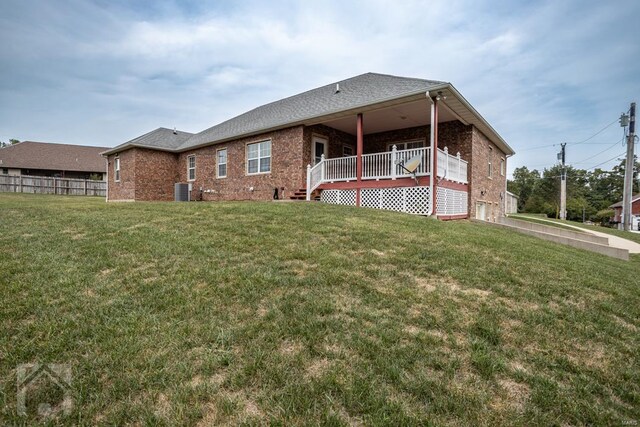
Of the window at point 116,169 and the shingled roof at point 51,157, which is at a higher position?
the shingled roof at point 51,157

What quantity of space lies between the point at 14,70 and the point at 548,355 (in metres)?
23.4

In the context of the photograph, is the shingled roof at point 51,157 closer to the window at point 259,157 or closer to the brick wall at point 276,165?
the brick wall at point 276,165

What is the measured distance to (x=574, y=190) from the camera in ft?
186

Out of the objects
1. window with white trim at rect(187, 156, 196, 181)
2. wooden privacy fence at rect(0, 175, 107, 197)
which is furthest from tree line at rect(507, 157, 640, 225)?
wooden privacy fence at rect(0, 175, 107, 197)

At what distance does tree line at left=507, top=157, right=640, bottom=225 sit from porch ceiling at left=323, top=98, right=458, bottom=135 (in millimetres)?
38379

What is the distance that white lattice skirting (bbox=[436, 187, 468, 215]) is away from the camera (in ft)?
36.7

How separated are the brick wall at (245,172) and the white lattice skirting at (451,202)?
5.71 metres

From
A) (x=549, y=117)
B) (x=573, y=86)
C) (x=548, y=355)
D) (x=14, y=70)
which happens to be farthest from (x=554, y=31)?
(x=14, y=70)

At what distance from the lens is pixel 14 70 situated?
16.2m

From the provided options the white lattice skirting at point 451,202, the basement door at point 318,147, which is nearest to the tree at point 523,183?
the white lattice skirting at point 451,202

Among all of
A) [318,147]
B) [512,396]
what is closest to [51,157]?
[318,147]

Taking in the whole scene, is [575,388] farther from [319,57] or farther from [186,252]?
[319,57]

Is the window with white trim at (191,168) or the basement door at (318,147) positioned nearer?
the basement door at (318,147)

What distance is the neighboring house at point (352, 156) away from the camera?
37.0 feet
